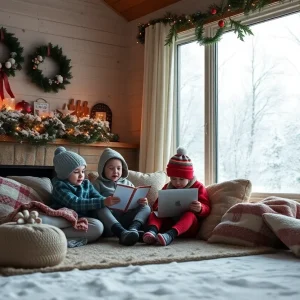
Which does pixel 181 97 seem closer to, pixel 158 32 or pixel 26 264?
pixel 158 32

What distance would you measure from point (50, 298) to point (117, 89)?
360cm

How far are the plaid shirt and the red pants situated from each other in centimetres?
37

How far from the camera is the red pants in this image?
3091mm

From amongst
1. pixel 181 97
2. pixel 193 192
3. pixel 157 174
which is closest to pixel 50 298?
pixel 193 192

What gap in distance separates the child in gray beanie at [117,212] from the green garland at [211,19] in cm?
146

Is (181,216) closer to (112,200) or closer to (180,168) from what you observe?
(180,168)

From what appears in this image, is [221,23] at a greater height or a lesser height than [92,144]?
greater

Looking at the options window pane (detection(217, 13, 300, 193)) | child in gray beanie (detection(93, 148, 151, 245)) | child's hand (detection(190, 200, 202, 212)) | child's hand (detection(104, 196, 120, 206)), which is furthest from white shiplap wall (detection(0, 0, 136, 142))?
child's hand (detection(190, 200, 202, 212))

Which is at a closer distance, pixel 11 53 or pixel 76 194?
pixel 76 194

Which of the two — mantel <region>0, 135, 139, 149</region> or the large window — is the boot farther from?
mantel <region>0, 135, 139, 149</region>

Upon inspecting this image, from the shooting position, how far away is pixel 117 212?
11.0 ft

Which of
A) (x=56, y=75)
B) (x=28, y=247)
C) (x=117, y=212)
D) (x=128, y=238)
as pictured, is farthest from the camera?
(x=56, y=75)

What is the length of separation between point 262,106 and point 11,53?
228 cm

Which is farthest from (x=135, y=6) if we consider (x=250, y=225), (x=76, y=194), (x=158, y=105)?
(x=250, y=225)
